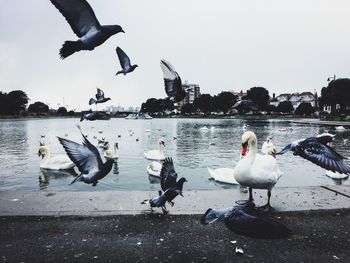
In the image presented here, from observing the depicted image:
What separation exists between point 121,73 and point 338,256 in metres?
3.94

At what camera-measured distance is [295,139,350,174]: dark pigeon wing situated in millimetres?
5715

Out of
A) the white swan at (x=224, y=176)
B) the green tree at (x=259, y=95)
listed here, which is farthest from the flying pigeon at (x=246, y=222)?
the green tree at (x=259, y=95)

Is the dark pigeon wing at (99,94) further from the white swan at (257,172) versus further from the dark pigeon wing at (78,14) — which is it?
the white swan at (257,172)

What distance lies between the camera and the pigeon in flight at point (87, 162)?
5.24m

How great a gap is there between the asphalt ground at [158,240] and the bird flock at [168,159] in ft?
1.20

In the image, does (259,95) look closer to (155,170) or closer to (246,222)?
(155,170)

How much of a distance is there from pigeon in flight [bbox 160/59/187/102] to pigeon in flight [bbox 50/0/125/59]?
148 cm

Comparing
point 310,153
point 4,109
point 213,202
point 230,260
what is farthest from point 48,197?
point 4,109

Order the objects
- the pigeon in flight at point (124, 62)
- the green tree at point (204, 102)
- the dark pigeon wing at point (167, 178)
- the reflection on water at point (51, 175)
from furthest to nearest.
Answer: the green tree at point (204, 102) → the reflection on water at point (51, 175) → the pigeon in flight at point (124, 62) → the dark pigeon wing at point (167, 178)

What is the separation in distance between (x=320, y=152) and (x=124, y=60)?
3.65 m

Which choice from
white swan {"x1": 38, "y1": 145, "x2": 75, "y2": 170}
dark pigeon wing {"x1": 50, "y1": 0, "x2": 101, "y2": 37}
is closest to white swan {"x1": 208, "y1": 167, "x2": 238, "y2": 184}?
white swan {"x1": 38, "y1": 145, "x2": 75, "y2": 170}

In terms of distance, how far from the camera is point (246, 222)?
4363 millimetres

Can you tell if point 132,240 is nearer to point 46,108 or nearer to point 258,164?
point 258,164

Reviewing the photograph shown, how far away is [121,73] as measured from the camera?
548 centimetres
